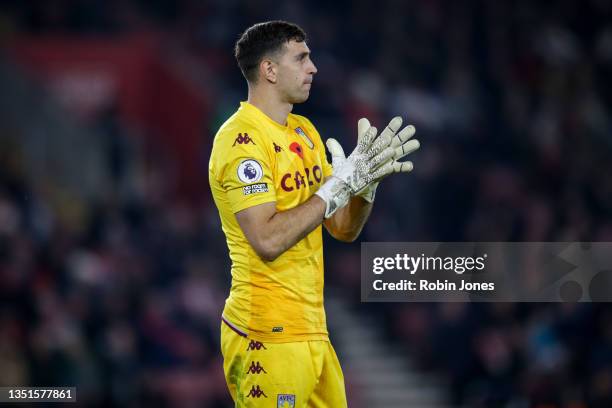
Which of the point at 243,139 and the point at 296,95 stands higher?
the point at 296,95

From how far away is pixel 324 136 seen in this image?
12.0 meters

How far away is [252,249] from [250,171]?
0.35 m

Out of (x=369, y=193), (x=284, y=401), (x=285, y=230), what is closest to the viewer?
(x=285, y=230)

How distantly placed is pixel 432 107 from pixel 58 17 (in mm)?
5053

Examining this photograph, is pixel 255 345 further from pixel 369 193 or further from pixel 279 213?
pixel 369 193

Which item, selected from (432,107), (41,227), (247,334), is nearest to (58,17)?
(41,227)

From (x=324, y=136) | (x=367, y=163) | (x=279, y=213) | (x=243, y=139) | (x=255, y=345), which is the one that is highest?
(x=324, y=136)

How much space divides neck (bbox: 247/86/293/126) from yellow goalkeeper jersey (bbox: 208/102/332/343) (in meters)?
0.04

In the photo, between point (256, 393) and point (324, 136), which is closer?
point (256, 393)

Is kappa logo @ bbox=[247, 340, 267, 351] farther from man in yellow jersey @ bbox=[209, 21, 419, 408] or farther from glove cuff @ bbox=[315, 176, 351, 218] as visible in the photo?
glove cuff @ bbox=[315, 176, 351, 218]

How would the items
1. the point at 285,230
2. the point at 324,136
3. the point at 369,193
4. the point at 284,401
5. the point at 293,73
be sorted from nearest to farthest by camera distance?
the point at 285,230 < the point at 284,401 < the point at 293,73 < the point at 369,193 < the point at 324,136

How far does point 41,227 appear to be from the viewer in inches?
456

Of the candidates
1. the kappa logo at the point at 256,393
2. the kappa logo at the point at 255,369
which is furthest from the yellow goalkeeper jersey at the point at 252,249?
the kappa logo at the point at 256,393

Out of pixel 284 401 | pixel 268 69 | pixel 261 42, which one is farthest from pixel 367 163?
pixel 284 401
